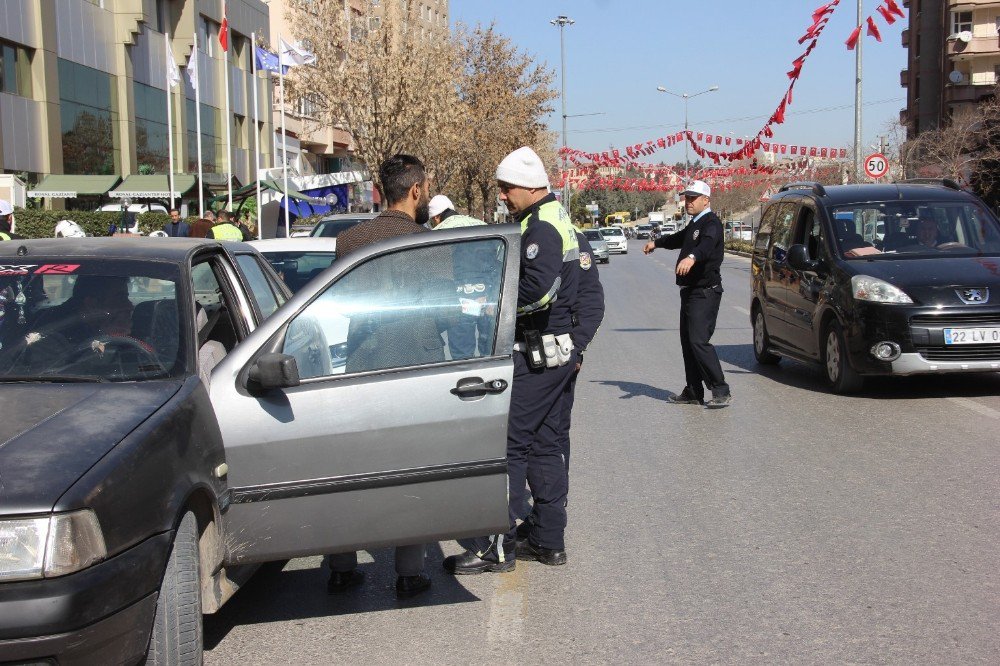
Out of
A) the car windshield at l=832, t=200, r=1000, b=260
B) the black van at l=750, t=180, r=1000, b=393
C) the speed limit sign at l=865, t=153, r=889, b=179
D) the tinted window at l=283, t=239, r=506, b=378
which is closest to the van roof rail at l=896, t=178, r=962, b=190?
the black van at l=750, t=180, r=1000, b=393

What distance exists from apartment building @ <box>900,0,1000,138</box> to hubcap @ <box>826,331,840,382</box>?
162ft

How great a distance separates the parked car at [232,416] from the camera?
138 inches

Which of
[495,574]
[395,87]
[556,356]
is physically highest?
[395,87]

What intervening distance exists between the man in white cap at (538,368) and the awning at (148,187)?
2650 centimetres

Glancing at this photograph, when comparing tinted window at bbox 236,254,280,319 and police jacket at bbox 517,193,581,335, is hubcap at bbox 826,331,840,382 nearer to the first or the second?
police jacket at bbox 517,193,581,335

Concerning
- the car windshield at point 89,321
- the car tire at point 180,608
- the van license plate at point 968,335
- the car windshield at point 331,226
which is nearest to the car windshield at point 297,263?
the van license plate at point 968,335

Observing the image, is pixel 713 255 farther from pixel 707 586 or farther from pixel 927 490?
pixel 707 586

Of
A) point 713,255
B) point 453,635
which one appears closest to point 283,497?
point 453,635

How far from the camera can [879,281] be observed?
9945 millimetres

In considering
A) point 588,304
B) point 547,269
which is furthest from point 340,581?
point 588,304

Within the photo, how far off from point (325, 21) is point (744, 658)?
2977cm

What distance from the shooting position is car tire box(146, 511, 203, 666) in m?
3.58

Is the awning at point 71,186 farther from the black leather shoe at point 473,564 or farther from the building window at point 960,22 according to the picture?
the building window at point 960,22

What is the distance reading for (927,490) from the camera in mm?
6707
